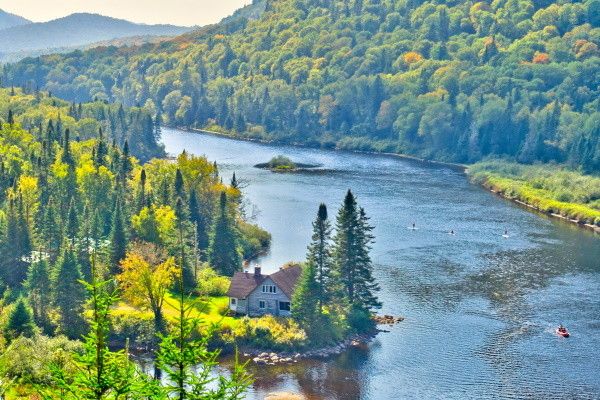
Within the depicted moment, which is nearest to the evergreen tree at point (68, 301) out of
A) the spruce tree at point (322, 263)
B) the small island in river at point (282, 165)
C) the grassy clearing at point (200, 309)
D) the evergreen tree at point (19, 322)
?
the grassy clearing at point (200, 309)

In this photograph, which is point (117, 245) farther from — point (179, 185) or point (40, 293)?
point (179, 185)

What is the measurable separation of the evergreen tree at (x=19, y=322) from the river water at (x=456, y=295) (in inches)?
655

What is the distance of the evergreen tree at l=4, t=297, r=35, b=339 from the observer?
6531cm

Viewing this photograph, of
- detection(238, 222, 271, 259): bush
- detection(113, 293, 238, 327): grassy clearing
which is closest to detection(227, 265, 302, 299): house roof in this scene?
detection(113, 293, 238, 327): grassy clearing

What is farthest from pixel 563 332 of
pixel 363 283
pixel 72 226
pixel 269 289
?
pixel 72 226

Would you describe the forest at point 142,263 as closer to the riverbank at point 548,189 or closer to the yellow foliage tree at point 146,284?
the yellow foliage tree at point 146,284

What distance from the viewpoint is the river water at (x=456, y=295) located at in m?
67.8

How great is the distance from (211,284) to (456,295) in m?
23.6

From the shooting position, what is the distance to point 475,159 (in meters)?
189

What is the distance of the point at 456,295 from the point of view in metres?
88.4

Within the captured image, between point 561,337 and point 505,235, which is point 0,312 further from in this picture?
point 505,235

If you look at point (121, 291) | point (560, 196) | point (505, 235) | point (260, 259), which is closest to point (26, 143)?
point (260, 259)

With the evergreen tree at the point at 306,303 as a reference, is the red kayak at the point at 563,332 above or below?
below

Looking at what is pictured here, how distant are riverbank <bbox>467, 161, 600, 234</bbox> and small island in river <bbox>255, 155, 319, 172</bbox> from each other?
104 feet
